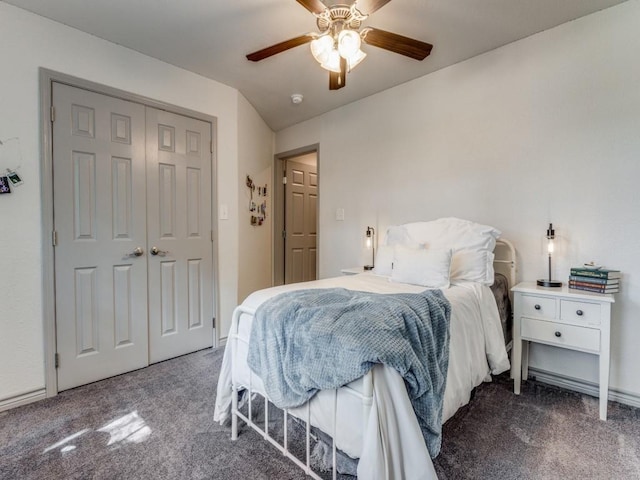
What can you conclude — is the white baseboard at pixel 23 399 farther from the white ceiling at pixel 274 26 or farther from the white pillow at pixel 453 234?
the white pillow at pixel 453 234

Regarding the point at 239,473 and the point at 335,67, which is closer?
the point at 239,473

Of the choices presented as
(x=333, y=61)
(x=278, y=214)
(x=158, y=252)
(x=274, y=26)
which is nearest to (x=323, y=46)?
(x=333, y=61)

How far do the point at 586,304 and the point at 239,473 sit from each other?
2161mm

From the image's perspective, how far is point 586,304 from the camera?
1904 mm

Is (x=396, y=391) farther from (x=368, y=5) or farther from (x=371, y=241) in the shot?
(x=371, y=241)

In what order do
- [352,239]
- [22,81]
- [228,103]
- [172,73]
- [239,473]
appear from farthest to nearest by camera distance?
1. [352,239]
2. [228,103]
3. [172,73]
4. [22,81]
5. [239,473]

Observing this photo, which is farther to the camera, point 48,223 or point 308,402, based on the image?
point 48,223

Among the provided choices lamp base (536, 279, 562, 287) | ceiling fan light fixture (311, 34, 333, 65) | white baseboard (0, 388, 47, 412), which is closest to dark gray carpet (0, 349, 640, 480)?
white baseboard (0, 388, 47, 412)

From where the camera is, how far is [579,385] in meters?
2.21

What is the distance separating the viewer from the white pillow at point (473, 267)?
223 centimetres

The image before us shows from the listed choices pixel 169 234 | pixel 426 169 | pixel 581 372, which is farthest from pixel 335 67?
pixel 581 372

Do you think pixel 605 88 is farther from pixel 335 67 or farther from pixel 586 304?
pixel 335 67

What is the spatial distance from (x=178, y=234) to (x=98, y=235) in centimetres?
61

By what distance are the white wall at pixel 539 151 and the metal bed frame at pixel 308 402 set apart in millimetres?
115
